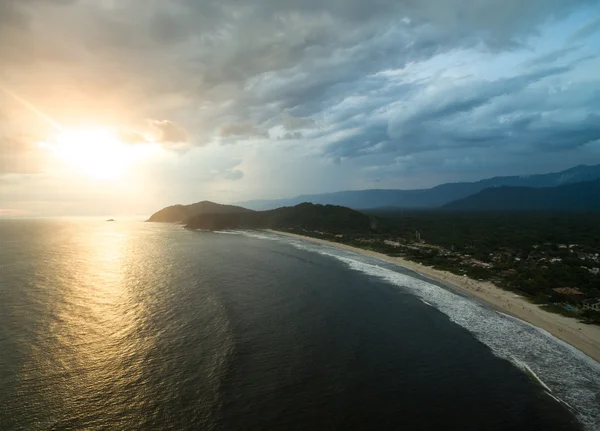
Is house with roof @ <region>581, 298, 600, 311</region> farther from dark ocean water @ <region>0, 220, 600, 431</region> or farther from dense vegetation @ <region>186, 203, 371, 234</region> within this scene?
dense vegetation @ <region>186, 203, 371, 234</region>

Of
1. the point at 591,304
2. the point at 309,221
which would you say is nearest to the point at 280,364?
the point at 591,304

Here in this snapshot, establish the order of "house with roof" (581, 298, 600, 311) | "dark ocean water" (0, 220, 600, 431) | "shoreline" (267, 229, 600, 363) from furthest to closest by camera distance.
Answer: "house with roof" (581, 298, 600, 311), "shoreline" (267, 229, 600, 363), "dark ocean water" (0, 220, 600, 431)

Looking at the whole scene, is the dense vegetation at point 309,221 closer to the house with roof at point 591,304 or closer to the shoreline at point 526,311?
the shoreline at point 526,311

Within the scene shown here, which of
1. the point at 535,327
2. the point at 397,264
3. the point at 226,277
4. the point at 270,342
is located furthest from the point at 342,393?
the point at 397,264

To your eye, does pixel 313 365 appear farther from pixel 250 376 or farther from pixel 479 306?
pixel 479 306

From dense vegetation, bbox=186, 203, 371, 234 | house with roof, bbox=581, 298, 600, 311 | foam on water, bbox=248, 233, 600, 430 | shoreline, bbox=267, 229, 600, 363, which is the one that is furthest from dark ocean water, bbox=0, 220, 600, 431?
dense vegetation, bbox=186, 203, 371, 234

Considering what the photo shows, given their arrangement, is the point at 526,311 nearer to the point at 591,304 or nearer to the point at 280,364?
the point at 591,304
